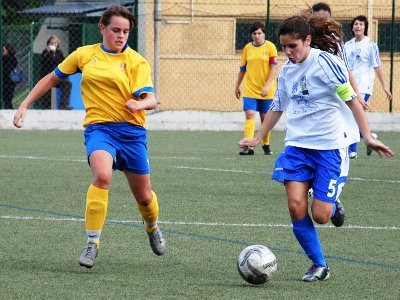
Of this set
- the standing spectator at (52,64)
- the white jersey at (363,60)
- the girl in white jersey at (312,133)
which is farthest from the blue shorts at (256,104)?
the girl in white jersey at (312,133)

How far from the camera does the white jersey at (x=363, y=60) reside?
17062 millimetres

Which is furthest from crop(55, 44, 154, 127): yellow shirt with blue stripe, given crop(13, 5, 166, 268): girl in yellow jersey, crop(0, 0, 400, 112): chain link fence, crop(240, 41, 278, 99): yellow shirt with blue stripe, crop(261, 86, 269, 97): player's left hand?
crop(0, 0, 400, 112): chain link fence

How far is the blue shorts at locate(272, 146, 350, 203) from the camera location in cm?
714

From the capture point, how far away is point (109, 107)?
25.0 ft

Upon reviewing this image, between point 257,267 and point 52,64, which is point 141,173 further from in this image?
point 52,64

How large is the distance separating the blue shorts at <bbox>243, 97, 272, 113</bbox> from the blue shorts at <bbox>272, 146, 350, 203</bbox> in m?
10.7

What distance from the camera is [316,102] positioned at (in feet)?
23.9

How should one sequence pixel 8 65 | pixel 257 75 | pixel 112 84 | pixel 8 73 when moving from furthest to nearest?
pixel 8 65, pixel 8 73, pixel 257 75, pixel 112 84

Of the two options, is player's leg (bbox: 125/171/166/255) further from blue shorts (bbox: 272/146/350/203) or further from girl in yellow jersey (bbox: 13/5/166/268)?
blue shorts (bbox: 272/146/350/203)

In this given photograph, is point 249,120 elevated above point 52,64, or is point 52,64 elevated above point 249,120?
point 52,64

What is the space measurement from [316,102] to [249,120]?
1050 centimetres

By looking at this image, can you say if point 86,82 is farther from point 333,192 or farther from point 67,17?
point 67,17

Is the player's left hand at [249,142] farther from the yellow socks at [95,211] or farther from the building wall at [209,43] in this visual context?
the building wall at [209,43]

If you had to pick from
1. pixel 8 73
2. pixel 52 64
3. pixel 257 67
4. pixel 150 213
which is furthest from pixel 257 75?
pixel 150 213
